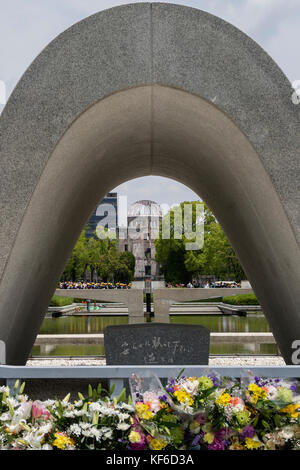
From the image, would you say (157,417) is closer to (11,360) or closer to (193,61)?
(193,61)

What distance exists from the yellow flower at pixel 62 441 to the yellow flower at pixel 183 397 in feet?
2.31

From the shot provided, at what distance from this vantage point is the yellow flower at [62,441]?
287 cm

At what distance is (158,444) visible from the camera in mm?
2812

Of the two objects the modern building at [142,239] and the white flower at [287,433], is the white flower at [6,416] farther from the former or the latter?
the modern building at [142,239]

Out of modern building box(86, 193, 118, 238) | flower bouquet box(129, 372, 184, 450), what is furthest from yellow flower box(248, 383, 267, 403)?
modern building box(86, 193, 118, 238)

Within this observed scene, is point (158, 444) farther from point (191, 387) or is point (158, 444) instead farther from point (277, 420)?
point (277, 420)

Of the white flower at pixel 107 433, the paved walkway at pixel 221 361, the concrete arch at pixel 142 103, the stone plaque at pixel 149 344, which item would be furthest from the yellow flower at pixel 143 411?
the paved walkway at pixel 221 361

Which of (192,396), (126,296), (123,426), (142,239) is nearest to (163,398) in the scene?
(192,396)

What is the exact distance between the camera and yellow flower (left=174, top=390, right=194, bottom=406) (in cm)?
291

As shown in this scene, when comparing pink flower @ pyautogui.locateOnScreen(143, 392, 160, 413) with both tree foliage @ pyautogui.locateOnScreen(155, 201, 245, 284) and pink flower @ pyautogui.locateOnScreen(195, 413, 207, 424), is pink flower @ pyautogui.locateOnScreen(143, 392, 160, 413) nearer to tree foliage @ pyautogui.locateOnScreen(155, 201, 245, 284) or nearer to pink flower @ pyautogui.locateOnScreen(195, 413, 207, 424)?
pink flower @ pyautogui.locateOnScreen(195, 413, 207, 424)
